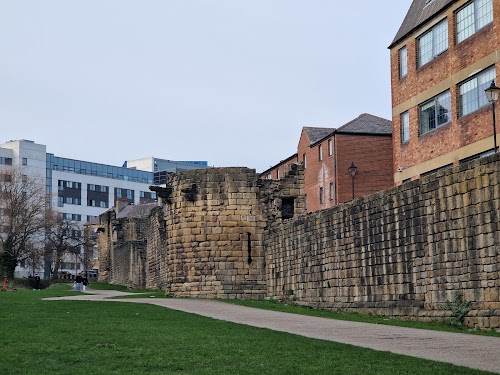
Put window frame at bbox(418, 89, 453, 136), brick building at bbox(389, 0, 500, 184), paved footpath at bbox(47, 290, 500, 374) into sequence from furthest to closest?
window frame at bbox(418, 89, 453, 136) → brick building at bbox(389, 0, 500, 184) → paved footpath at bbox(47, 290, 500, 374)

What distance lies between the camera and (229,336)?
15.3 metres

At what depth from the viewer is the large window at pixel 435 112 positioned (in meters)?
35.4

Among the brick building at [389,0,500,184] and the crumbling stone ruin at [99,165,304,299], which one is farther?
the crumbling stone ruin at [99,165,304,299]

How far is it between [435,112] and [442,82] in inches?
60.8

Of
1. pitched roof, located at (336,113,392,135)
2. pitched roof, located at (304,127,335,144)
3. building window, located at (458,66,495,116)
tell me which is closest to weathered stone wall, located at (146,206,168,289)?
pitched roof, located at (336,113,392,135)

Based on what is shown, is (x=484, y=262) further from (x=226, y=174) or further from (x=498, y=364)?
(x=226, y=174)

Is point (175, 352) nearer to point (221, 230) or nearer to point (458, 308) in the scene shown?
point (458, 308)

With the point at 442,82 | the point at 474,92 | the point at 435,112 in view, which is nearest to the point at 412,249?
the point at 474,92

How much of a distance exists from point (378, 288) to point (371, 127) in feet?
A: 119

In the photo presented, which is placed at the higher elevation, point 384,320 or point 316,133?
point 316,133

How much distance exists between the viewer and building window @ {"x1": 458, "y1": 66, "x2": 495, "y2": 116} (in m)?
32.1

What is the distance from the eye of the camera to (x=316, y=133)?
65062 mm

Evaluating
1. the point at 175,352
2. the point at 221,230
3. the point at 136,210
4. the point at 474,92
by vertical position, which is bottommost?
the point at 175,352

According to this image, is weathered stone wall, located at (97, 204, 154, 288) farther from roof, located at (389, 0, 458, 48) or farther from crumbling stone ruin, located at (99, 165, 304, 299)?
roof, located at (389, 0, 458, 48)
